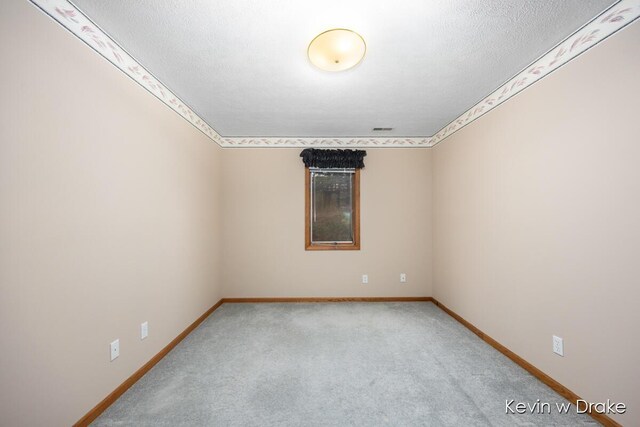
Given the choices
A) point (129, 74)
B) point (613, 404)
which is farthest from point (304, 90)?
point (613, 404)

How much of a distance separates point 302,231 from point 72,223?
269 cm

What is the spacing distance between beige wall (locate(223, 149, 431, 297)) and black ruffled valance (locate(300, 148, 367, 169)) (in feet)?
0.54

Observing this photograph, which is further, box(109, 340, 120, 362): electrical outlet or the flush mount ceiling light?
box(109, 340, 120, 362): electrical outlet

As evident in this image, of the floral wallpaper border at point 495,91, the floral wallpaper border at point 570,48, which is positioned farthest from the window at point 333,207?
the floral wallpaper border at point 570,48

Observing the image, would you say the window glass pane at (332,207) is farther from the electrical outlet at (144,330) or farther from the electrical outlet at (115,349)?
the electrical outlet at (115,349)

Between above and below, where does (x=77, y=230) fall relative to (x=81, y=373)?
above

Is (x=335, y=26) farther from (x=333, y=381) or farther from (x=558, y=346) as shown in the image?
(x=558, y=346)

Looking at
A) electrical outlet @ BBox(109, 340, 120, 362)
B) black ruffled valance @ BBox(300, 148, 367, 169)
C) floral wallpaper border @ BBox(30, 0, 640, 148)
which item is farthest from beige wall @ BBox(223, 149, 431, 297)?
electrical outlet @ BBox(109, 340, 120, 362)

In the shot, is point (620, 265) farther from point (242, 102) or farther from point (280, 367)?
point (242, 102)

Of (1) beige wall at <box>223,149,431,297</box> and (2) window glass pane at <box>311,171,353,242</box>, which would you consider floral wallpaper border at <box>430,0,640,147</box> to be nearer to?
(1) beige wall at <box>223,149,431,297</box>

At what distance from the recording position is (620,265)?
58.2 inches

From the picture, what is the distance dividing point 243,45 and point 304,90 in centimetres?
76

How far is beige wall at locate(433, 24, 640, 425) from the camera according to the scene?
1.46 m

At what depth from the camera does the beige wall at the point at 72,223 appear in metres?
1.21
